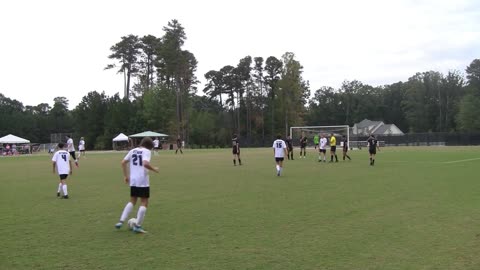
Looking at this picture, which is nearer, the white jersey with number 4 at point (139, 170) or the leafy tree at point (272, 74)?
the white jersey with number 4 at point (139, 170)

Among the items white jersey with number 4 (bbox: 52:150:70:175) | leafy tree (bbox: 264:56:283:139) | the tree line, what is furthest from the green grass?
leafy tree (bbox: 264:56:283:139)

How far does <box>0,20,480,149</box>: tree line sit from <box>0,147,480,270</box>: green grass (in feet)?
217

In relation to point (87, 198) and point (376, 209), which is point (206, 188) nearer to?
point (87, 198)

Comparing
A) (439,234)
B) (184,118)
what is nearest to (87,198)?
(439,234)

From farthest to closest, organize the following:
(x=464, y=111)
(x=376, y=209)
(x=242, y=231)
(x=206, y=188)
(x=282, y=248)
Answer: (x=464, y=111), (x=206, y=188), (x=376, y=209), (x=242, y=231), (x=282, y=248)

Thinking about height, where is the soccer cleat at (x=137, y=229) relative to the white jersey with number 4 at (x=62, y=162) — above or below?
below


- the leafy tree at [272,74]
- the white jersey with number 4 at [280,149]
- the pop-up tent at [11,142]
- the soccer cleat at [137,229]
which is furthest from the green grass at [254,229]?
the leafy tree at [272,74]

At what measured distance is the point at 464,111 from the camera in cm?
9219

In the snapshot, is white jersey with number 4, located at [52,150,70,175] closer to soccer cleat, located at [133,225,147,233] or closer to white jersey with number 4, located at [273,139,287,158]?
soccer cleat, located at [133,225,147,233]

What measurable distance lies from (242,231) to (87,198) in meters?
6.90

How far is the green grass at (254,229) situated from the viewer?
21.8 feet

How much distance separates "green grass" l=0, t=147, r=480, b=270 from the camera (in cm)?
663

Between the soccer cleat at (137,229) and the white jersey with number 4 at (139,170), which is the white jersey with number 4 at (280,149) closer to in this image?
the white jersey with number 4 at (139,170)

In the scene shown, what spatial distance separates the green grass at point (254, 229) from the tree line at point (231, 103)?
66187 mm
